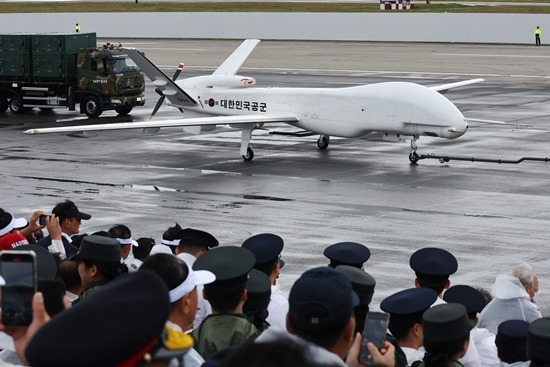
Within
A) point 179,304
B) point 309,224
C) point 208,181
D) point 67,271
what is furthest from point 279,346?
point 208,181

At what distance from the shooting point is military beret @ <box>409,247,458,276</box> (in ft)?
27.6

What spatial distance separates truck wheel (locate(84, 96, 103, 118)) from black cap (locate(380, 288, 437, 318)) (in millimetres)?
33236

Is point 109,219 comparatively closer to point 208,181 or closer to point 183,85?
point 208,181

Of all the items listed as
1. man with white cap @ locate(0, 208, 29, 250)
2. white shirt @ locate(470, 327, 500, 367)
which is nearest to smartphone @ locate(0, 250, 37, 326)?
white shirt @ locate(470, 327, 500, 367)

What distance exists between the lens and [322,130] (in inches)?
1125

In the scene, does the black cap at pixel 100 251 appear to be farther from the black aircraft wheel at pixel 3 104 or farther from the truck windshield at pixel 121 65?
the black aircraft wheel at pixel 3 104

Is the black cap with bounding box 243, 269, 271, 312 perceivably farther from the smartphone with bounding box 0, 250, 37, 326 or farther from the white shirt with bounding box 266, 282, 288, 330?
the smartphone with bounding box 0, 250, 37, 326

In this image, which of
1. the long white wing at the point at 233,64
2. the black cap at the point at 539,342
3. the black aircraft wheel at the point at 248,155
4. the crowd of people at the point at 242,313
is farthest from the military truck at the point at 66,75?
the black cap at the point at 539,342

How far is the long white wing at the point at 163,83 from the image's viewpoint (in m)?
29.8

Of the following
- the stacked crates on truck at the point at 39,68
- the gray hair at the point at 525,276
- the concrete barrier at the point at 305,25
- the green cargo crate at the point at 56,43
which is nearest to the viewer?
the gray hair at the point at 525,276

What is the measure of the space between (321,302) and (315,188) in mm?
19004

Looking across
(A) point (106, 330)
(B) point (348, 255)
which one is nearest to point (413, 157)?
(B) point (348, 255)

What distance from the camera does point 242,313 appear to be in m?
6.49

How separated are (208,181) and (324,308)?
66.5ft
